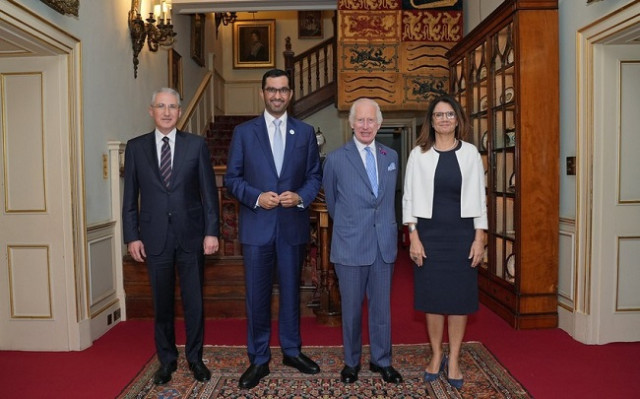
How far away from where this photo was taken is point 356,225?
2.77 m

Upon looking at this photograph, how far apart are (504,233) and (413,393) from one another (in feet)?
6.63

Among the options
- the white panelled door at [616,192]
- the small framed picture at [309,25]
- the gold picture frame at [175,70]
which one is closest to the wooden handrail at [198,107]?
the gold picture frame at [175,70]

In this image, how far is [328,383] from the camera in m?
2.94

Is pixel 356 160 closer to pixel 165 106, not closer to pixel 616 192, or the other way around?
pixel 165 106

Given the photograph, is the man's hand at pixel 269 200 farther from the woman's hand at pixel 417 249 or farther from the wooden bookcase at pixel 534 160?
the wooden bookcase at pixel 534 160

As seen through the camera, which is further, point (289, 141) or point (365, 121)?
point (289, 141)

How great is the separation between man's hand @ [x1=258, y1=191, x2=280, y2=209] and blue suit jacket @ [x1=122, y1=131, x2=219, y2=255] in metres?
0.35

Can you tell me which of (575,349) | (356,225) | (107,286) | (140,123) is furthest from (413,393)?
(140,123)

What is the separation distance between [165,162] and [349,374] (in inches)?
61.0

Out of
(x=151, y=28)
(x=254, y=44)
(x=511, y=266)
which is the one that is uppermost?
(x=254, y=44)

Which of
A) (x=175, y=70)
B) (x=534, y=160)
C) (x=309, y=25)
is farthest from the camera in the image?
(x=309, y=25)

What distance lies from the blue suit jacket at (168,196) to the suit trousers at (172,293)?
0.19 feet

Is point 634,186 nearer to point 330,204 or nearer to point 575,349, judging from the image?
point 575,349

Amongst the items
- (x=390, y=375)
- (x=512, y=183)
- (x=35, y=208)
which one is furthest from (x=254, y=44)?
(x=390, y=375)
